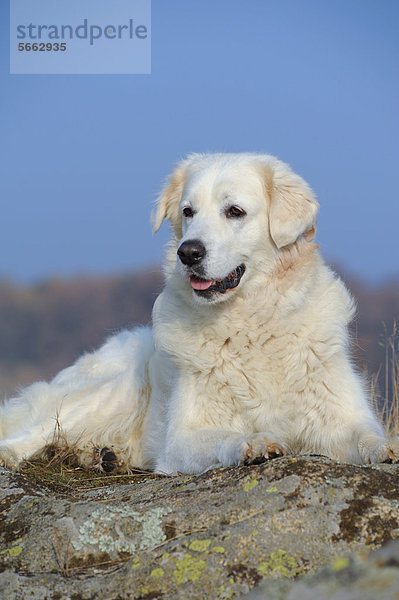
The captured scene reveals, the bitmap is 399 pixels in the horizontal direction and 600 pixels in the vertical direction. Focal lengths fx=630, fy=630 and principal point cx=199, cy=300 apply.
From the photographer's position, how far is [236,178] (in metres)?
4.55

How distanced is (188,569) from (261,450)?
3.32 feet

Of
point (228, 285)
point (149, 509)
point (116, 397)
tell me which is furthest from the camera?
point (116, 397)

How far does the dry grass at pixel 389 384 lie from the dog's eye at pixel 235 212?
8.66ft

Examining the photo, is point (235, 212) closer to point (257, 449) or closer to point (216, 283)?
point (216, 283)

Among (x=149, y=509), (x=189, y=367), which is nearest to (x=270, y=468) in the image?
(x=149, y=509)

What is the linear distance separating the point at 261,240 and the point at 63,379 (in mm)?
2652

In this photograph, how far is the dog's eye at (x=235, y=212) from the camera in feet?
14.6

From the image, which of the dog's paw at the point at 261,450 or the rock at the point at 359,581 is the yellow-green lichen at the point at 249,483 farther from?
the rock at the point at 359,581

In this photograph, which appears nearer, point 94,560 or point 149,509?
point 94,560

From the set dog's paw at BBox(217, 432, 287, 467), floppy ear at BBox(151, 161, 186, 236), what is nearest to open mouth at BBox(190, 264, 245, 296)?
floppy ear at BBox(151, 161, 186, 236)

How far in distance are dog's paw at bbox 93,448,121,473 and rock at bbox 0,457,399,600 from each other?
6.94 feet

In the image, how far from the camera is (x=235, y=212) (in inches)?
175

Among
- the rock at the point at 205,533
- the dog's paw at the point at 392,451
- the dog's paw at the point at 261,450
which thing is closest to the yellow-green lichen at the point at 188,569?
the rock at the point at 205,533

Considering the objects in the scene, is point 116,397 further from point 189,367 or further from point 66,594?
point 66,594
